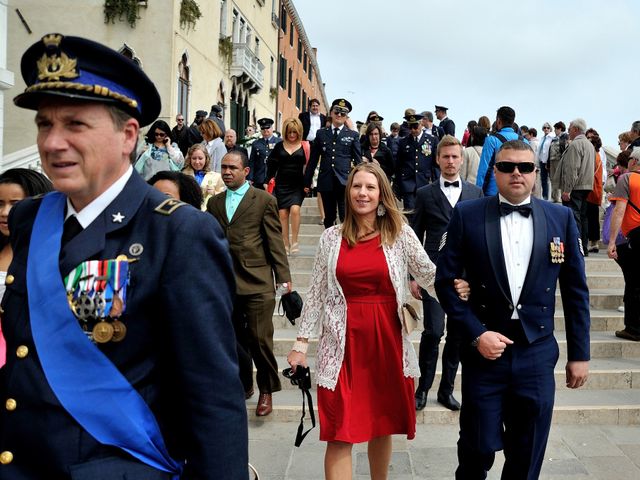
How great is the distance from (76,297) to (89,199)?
10.2 inches

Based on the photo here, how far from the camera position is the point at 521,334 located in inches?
137

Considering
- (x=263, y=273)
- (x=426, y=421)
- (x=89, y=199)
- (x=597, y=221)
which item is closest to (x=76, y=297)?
(x=89, y=199)

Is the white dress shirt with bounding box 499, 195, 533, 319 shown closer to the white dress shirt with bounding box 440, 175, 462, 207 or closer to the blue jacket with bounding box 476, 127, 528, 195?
the white dress shirt with bounding box 440, 175, 462, 207

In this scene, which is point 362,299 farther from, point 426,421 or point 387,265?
point 426,421

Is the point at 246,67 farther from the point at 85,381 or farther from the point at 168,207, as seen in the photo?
the point at 85,381

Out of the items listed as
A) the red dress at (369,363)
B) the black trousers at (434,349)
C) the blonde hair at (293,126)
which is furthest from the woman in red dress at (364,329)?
the blonde hair at (293,126)

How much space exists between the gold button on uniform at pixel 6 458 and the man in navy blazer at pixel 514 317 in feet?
7.85

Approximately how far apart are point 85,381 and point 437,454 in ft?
13.4

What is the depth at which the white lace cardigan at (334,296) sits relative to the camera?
4.03m

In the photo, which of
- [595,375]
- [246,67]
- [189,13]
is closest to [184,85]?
[189,13]

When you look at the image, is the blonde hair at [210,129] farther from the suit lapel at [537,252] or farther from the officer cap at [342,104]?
the suit lapel at [537,252]

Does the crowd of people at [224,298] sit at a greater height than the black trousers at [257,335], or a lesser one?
greater

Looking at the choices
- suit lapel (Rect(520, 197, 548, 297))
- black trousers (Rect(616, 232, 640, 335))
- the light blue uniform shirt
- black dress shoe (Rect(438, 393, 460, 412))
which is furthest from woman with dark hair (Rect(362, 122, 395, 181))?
suit lapel (Rect(520, 197, 548, 297))

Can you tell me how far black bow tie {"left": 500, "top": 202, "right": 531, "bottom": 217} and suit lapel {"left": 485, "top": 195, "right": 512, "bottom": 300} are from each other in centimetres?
3
